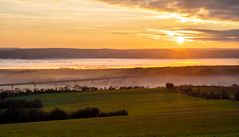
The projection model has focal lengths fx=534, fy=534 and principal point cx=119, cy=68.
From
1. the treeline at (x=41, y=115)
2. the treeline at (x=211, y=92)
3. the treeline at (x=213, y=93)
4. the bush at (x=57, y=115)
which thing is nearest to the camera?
the treeline at (x=41, y=115)

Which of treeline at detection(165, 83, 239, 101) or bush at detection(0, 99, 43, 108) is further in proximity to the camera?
treeline at detection(165, 83, 239, 101)

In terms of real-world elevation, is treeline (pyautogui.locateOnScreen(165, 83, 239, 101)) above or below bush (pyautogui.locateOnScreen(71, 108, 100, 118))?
above

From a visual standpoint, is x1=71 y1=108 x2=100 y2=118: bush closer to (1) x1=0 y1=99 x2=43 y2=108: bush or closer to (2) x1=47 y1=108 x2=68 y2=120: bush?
(2) x1=47 y1=108 x2=68 y2=120: bush

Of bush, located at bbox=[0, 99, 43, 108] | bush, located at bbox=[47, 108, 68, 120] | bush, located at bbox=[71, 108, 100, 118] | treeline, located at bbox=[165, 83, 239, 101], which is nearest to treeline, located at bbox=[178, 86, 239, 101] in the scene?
treeline, located at bbox=[165, 83, 239, 101]

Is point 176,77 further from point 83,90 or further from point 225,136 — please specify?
point 225,136

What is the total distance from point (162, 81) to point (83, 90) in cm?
2110

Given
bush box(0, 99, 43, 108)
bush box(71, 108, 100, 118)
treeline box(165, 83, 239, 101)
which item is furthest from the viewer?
treeline box(165, 83, 239, 101)

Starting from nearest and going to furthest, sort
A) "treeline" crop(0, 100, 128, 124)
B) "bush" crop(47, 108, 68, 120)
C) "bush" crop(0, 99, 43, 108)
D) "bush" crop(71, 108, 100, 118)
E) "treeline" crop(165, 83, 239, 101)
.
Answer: "treeline" crop(0, 100, 128, 124), "bush" crop(47, 108, 68, 120), "bush" crop(71, 108, 100, 118), "bush" crop(0, 99, 43, 108), "treeline" crop(165, 83, 239, 101)

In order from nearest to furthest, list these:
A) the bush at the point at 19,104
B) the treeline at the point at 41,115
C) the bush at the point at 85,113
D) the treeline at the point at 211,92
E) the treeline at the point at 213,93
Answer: the treeline at the point at 41,115
the bush at the point at 85,113
the bush at the point at 19,104
the treeline at the point at 213,93
the treeline at the point at 211,92

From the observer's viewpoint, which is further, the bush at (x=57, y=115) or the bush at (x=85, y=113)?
the bush at (x=85, y=113)

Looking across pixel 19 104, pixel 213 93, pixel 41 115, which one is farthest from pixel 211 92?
pixel 41 115

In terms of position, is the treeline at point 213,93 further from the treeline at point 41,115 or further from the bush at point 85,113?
the bush at point 85,113

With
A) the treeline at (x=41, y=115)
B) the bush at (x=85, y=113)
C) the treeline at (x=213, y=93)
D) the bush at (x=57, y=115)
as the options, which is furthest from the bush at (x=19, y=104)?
the treeline at (x=213, y=93)

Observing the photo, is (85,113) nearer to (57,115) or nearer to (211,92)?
(57,115)
